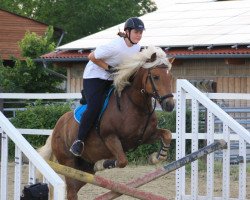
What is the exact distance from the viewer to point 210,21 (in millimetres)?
21562

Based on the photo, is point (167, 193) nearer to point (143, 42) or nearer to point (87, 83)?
point (87, 83)

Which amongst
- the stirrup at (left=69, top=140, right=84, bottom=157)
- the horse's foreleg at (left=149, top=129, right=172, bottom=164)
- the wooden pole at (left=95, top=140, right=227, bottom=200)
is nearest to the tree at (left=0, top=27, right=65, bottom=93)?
the stirrup at (left=69, top=140, right=84, bottom=157)

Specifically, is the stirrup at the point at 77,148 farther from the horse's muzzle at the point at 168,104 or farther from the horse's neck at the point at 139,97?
the horse's muzzle at the point at 168,104

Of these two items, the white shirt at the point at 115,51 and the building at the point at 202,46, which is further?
the building at the point at 202,46

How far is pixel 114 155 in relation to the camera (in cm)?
721

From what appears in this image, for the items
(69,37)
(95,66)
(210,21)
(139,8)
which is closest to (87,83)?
(95,66)

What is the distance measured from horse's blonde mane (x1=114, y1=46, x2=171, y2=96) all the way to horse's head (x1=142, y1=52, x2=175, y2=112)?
1.4 inches

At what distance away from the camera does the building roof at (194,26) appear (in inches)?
736

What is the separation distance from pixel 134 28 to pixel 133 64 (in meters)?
0.34

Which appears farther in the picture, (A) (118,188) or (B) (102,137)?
(B) (102,137)

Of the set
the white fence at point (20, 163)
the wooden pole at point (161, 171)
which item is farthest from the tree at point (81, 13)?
the white fence at point (20, 163)

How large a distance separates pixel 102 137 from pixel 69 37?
40.4m

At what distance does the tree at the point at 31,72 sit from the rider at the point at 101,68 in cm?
1676

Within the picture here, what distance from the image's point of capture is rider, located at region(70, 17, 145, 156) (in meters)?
7.25
